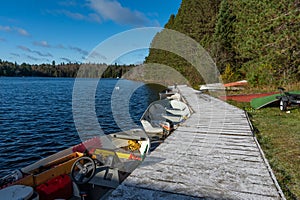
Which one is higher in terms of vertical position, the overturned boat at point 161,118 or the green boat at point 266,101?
the green boat at point 266,101

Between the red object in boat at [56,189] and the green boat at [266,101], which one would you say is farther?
the green boat at [266,101]

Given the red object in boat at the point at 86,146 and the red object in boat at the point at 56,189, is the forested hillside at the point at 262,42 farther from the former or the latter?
the red object in boat at the point at 56,189

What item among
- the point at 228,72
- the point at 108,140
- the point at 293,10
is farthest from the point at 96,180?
the point at 228,72

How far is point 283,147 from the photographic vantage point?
Result: 4.94m

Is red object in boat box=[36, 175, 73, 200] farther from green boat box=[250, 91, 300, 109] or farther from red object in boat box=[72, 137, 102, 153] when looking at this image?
green boat box=[250, 91, 300, 109]

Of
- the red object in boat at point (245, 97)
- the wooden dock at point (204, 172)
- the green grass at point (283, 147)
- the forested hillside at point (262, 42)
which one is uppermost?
the forested hillside at point (262, 42)

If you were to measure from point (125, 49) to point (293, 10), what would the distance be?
1058 centimetres

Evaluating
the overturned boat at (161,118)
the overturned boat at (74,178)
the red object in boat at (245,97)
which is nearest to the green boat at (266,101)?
the red object in boat at (245,97)

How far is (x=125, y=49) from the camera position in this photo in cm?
942

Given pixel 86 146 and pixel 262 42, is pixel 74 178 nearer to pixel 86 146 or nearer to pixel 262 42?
pixel 86 146

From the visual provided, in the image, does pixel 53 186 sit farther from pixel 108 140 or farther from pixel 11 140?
pixel 11 140

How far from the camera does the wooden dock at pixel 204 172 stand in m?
2.97

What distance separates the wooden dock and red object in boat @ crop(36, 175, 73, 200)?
2.02 m

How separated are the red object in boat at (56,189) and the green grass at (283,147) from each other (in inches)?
168
